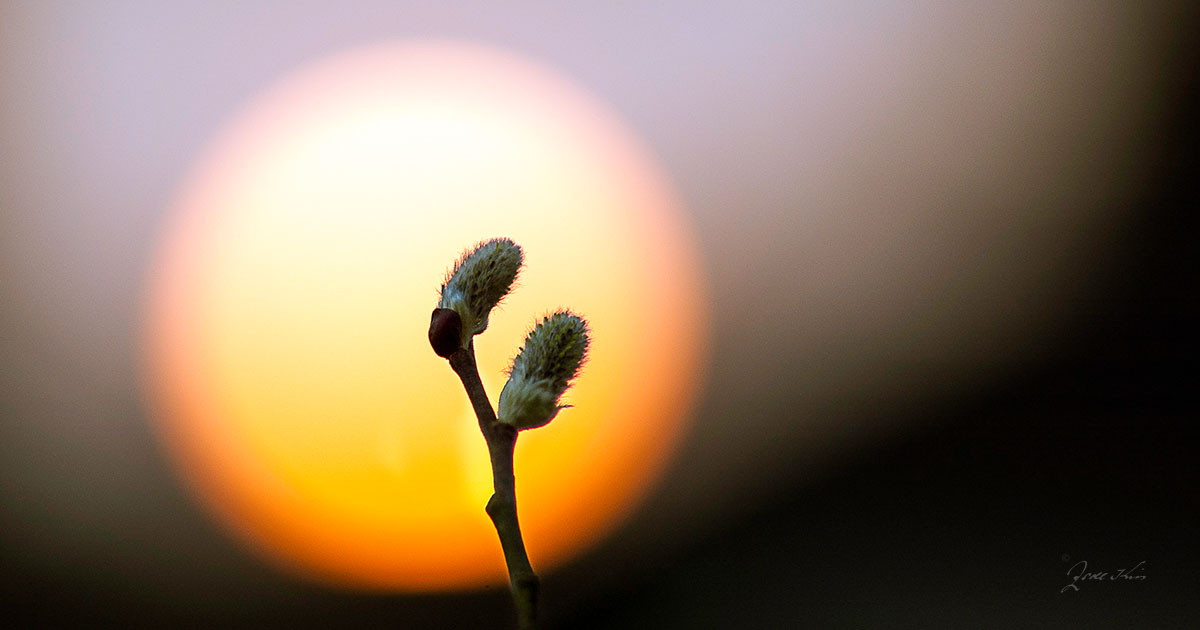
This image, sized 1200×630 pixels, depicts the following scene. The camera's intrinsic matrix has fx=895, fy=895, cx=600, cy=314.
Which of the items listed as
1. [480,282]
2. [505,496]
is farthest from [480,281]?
[505,496]

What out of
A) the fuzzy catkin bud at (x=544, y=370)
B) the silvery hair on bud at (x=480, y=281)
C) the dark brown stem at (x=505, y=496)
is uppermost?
the silvery hair on bud at (x=480, y=281)

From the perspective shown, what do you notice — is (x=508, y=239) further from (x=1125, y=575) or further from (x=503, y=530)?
(x=1125, y=575)

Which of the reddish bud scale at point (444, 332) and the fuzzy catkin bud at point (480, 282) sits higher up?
the fuzzy catkin bud at point (480, 282)

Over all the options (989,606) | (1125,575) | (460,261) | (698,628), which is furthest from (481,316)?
(698,628)

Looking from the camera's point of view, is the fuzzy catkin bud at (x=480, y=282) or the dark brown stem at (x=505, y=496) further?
the fuzzy catkin bud at (x=480, y=282)

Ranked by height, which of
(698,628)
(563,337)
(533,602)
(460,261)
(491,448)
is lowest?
(533,602)
